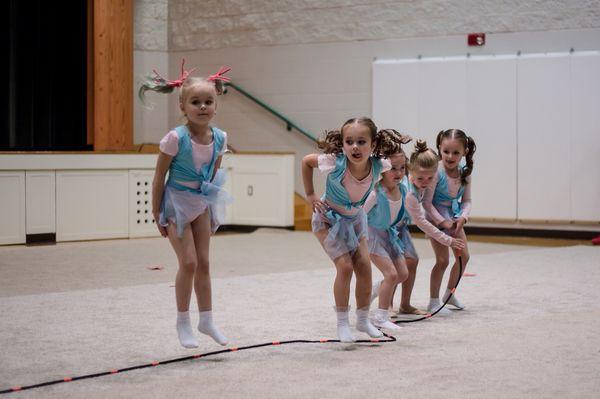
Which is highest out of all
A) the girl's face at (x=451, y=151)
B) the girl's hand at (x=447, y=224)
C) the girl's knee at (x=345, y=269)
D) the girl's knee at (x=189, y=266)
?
the girl's face at (x=451, y=151)

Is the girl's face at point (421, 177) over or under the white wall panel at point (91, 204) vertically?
over

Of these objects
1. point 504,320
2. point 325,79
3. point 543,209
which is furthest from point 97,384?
point 325,79

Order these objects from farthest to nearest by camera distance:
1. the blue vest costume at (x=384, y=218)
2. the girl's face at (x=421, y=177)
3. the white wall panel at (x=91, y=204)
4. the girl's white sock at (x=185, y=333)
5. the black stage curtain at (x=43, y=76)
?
the black stage curtain at (x=43, y=76) → the white wall panel at (x=91, y=204) → the girl's face at (x=421, y=177) → the blue vest costume at (x=384, y=218) → the girl's white sock at (x=185, y=333)

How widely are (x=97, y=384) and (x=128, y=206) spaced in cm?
611

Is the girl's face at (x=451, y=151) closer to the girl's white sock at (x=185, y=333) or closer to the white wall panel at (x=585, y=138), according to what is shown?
the girl's white sock at (x=185, y=333)

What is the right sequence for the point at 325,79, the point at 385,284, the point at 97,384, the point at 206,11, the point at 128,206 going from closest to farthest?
the point at 97,384, the point at 385,284, the point at 128,206, the point at 325,79, the point at 206,11

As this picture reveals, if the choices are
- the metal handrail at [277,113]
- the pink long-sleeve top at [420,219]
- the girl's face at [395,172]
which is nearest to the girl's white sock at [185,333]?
the girl's face at [395,172]

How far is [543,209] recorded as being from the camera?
31.6ft

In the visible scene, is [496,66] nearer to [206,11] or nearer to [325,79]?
[325,79]

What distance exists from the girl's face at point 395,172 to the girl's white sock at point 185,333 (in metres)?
1.42

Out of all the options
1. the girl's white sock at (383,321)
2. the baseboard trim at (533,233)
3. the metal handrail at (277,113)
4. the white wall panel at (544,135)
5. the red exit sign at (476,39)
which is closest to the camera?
the girl's white sock at (383,321)

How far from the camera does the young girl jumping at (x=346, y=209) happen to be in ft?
13.5

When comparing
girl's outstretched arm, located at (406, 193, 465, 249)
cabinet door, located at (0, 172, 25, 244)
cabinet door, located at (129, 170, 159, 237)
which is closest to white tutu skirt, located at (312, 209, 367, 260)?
girl's outstretched arm, located at (406, 193, 465, 249)

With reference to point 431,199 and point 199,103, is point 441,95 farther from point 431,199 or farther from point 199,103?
point 199,103
